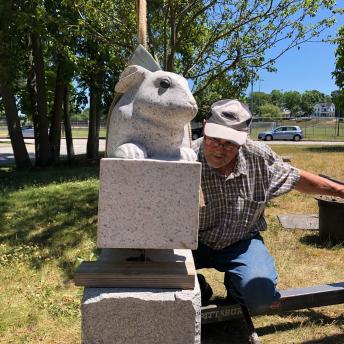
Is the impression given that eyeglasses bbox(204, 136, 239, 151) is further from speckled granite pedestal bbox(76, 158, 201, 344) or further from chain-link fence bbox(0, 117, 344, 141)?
chain-link fence bbox(0, 117, 344, 141)

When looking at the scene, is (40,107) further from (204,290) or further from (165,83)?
(165,83)

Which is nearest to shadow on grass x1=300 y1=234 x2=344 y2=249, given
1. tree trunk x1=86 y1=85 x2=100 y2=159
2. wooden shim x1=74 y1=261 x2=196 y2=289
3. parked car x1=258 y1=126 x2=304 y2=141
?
wooden shim x1=74 y1=261 x2=196 y2=289

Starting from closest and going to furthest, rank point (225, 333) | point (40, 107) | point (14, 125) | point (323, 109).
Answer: point (225, 333) < point (14, 125) < point (40, 107) < point (323, 109)

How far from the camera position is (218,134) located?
268 centimetres

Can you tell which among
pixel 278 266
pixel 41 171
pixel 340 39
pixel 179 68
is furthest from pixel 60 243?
pixel 41 171

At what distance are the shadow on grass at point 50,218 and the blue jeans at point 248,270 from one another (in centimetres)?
201

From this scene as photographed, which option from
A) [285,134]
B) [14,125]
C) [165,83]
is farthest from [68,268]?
[285,134]

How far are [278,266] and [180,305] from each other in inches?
110

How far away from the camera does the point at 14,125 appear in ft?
40.6

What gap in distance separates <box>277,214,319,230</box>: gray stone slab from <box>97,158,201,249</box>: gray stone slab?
14.1ft

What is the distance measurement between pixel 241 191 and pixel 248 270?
48cm

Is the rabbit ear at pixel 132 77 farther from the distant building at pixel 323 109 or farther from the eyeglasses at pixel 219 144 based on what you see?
the distant building at pixel 323 109

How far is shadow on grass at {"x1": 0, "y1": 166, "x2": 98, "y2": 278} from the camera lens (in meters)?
5.16

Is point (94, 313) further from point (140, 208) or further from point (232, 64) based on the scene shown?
point (232, 64)
